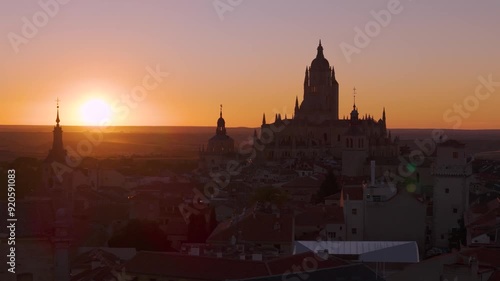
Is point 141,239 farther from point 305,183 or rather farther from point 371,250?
point 305,183

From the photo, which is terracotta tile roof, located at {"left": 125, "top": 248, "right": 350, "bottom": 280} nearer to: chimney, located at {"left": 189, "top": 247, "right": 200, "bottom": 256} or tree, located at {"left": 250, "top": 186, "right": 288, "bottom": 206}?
chimney, located at {"left": 189, "top": 247, "right": 200, "bottom": 256}

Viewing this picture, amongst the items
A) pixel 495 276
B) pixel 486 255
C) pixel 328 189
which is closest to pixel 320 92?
pixel 328 189

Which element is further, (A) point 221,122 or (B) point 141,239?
(A) point 221,122

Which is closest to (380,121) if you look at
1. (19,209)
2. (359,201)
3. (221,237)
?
(359,201)

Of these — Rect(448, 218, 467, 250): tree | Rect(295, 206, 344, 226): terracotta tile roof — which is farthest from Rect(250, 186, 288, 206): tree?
Rect(448, 218, 467, 250): tree

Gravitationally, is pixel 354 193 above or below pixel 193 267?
above

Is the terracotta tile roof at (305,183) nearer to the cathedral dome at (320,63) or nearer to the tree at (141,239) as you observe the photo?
the tree at (141,239)

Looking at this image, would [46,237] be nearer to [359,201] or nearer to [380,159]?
[359,201]

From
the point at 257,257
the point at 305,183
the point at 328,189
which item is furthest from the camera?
the point at 305,183
